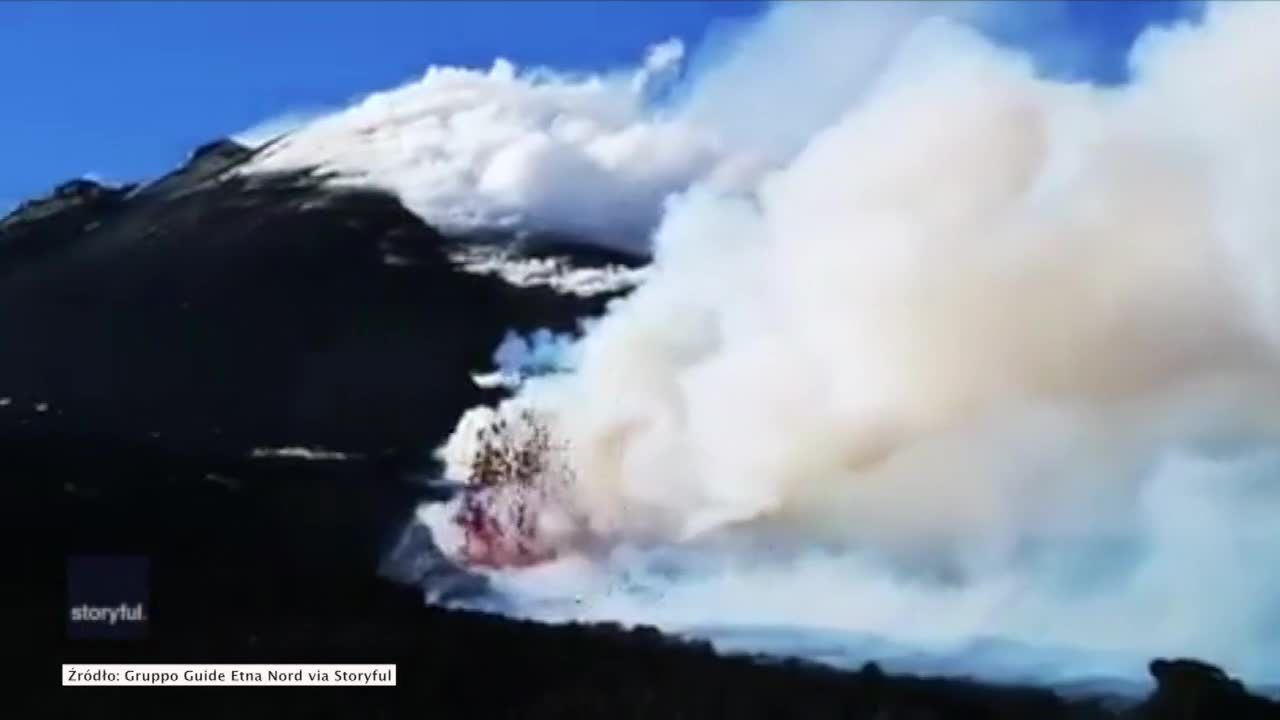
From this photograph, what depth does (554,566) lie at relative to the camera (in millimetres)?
1760

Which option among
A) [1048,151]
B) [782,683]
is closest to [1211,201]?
[1048,151]

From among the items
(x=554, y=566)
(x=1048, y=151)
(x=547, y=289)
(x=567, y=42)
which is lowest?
(x=554, y=566)

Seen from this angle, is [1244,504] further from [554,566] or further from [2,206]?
[2,206]

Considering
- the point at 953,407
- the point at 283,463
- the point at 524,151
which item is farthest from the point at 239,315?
the point at 953,407

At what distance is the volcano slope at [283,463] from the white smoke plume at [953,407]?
47 mm

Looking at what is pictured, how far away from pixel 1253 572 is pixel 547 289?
0.77 meters

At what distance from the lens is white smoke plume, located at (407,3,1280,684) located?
175cm

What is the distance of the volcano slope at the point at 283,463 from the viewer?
1744mm
